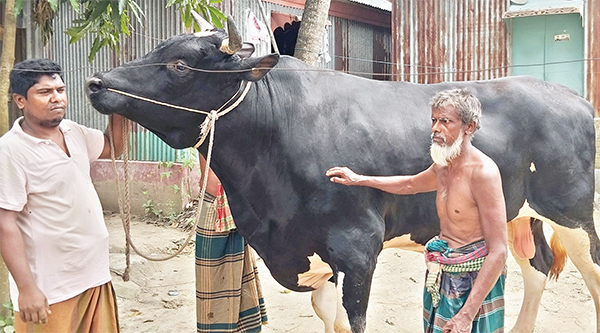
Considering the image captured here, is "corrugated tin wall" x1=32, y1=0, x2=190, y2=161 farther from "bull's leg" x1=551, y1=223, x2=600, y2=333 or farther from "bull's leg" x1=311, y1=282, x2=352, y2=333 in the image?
"bull's leg" x1=551, y1=223, x2=600, y2=333

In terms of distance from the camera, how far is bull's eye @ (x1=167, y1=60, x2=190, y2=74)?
3.18 meters

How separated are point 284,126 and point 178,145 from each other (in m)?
0.59

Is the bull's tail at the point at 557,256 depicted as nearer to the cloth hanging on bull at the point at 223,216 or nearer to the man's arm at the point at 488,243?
the man's arm at the point at 488,243

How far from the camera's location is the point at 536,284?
15.1 ft

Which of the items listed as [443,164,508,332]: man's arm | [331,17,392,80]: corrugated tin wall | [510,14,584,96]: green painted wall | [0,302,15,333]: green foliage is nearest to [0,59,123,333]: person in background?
[0,302,15,333]: green foliage

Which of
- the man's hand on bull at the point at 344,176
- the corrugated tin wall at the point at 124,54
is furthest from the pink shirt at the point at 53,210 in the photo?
the corrugated tin wall at the point at 124,54

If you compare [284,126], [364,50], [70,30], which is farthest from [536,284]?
[364,50]

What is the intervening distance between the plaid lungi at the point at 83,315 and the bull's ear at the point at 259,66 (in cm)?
128

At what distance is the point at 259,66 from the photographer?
3246 millimetres

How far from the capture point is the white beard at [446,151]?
2.74 m

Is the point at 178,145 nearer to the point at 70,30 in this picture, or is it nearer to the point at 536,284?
the point at 70,30

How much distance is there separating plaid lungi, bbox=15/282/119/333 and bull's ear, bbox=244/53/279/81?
1.28 metres

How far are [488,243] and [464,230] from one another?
14cm

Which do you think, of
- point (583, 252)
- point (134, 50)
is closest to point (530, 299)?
point (583, 252)
